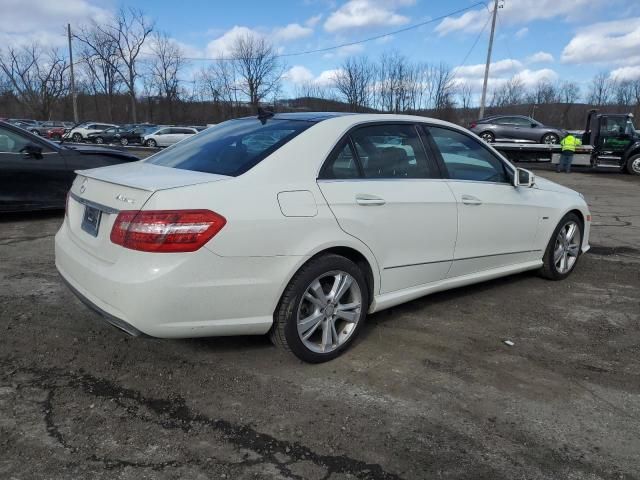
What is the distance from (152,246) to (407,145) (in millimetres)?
2055

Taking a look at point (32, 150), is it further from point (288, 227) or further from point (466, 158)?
point (466, 158)

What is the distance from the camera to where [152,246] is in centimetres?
269

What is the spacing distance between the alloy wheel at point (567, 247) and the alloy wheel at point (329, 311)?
8.80ft

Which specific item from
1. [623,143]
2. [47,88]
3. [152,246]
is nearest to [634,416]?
[152,246]

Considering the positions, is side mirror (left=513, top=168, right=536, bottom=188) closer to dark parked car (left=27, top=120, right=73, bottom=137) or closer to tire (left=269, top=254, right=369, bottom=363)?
tire (left=269, top=254, right=369, bottom=363)

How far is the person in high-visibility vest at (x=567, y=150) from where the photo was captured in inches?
773

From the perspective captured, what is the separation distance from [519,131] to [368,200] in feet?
69.1

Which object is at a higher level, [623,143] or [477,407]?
[623,143]

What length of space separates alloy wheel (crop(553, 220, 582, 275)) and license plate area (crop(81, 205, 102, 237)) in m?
4.14

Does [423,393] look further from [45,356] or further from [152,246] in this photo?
[45,356]

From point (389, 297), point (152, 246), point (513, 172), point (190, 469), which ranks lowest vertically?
point (190, 469)

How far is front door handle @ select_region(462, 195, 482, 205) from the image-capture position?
403 centimetres

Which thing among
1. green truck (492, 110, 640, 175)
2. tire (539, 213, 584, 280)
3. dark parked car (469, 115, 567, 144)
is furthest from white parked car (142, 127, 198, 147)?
tire (539, 213, 584, 280)

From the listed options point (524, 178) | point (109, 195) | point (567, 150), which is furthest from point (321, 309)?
point (567, 150)
